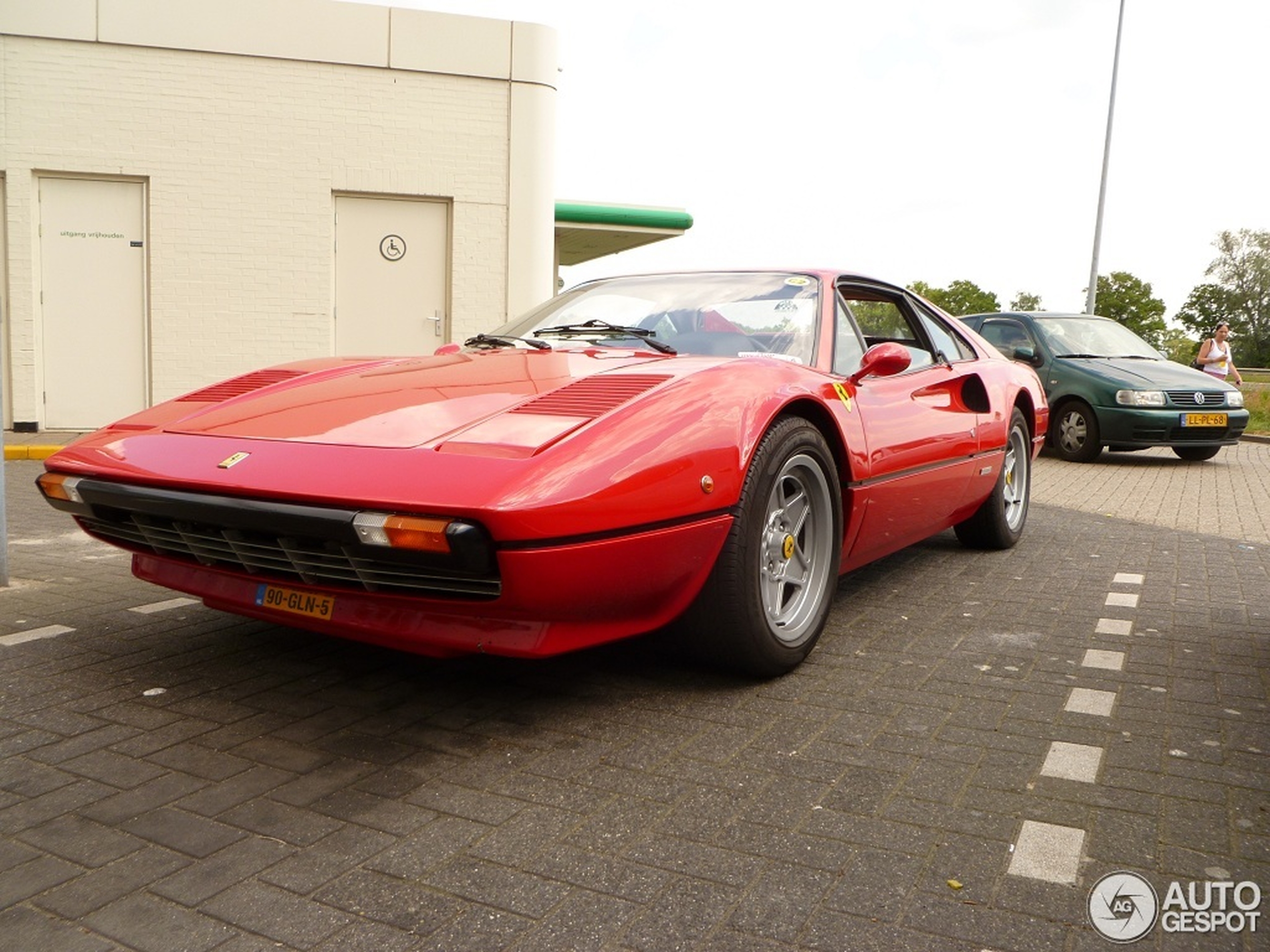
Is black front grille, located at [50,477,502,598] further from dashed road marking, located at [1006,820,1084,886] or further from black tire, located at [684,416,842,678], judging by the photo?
dashed road marking, located at [1006,820,1084,886]

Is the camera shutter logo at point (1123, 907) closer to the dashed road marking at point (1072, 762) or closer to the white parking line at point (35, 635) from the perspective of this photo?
the dashed road marking at point (1072, 762)

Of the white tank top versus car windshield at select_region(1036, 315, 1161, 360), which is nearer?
car windshield at select_region(1036, 315, 1161, 360)

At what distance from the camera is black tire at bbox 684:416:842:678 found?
8.84 feet

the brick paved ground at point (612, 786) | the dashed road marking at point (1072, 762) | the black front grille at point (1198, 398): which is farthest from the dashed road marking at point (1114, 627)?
the black front grille at point (1198, 398)

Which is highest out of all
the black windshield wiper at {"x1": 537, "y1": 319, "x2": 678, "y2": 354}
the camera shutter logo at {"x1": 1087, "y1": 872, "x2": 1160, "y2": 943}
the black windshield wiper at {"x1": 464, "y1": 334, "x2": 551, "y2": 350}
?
the black windshield wiper at {"x1": 537, "y1": 319, "x2": 678, "y2": 354}

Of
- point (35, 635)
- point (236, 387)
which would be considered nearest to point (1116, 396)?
point (236, 387)

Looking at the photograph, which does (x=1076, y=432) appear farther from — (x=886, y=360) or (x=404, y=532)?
(x=404, y=532)

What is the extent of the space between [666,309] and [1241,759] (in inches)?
83.0

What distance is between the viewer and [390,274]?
445 inches

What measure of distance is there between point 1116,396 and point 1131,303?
5072cm

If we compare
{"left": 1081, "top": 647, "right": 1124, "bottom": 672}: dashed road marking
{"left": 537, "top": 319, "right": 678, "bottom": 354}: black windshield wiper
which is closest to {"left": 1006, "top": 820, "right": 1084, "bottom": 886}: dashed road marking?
{"left": 1081, "top": 647, "right": 1124, "bottom": 672}: dashed road marking

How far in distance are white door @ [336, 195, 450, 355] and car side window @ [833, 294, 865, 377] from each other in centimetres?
795

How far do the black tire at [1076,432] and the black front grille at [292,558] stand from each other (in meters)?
9.15

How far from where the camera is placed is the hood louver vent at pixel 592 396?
8.21 feet
